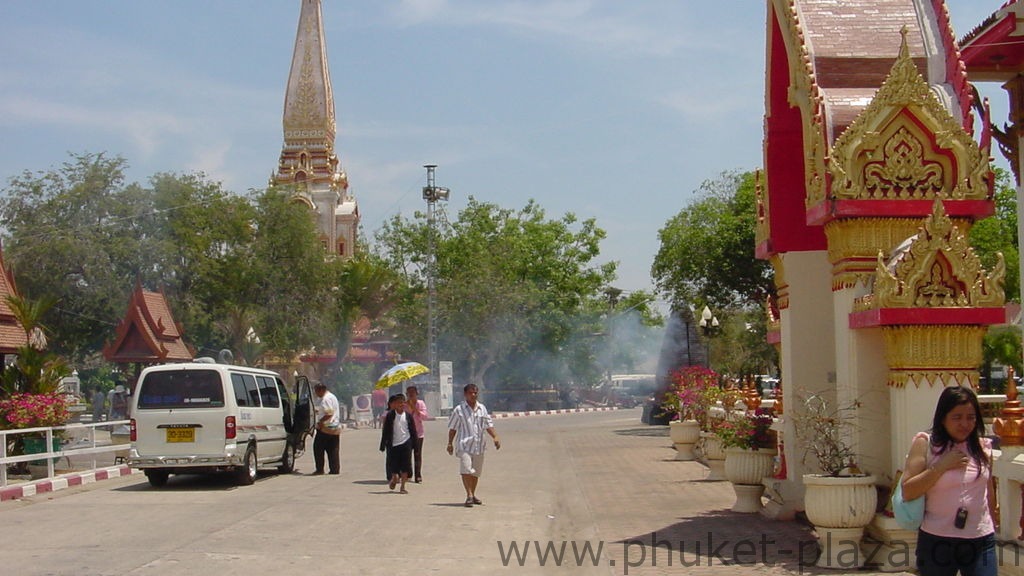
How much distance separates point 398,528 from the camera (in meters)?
13.0

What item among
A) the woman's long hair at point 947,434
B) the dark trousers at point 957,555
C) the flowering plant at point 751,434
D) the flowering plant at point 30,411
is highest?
the woman's long hair at point 947,434

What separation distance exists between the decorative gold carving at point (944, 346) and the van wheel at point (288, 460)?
13276mm

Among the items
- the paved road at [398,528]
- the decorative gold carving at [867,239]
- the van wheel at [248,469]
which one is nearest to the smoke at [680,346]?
the paved road at [398,528]

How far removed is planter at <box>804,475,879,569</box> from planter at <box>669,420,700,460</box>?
13.6 m

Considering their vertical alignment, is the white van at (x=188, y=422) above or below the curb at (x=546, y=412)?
above

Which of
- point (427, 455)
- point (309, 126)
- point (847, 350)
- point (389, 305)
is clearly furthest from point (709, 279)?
point (309, 126)

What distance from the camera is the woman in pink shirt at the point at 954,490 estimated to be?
5875 millimetres

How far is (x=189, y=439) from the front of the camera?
56.5 ft

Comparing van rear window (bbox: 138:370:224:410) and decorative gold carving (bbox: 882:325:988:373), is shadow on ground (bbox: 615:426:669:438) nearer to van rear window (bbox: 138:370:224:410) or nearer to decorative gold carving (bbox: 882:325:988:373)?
van rear window (bbox: 138:370:224:410)

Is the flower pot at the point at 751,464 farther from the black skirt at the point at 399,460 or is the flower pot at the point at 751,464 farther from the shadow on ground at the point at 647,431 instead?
the shadow on ground at the point at 647,431

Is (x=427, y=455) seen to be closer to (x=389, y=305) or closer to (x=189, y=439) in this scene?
(x=189, y=439)

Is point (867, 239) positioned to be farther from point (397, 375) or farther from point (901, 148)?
point (397, 375)

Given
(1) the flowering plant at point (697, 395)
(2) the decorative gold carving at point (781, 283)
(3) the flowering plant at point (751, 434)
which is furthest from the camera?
(1) the flowering plant at point (697, 395)

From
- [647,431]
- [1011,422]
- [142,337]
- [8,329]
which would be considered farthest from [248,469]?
[647,431]
